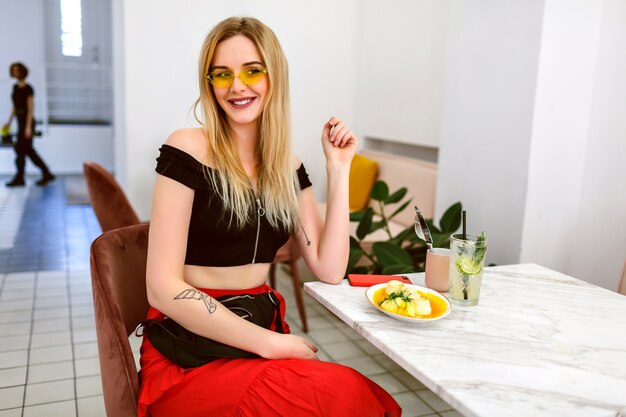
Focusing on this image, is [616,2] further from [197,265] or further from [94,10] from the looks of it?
[94,10]

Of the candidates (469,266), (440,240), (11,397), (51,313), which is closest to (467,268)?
(469,266)

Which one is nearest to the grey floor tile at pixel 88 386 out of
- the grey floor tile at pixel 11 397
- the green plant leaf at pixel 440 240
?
the grey floor tile at pixel 11 397

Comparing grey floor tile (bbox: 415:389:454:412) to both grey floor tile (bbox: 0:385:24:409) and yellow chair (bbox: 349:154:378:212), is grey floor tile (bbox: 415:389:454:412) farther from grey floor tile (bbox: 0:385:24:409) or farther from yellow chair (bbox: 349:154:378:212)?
yellow chair (bbox: 349:154:378:212)

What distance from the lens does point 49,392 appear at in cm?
233

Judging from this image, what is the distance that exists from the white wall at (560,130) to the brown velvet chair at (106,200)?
5.37 feet

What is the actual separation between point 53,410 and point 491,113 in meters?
2.08

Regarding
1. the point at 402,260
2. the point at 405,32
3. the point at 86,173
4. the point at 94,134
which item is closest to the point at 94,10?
the point at 94,134

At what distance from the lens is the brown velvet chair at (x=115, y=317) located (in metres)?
1.18

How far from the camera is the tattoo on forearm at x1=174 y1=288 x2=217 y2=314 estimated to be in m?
1.25

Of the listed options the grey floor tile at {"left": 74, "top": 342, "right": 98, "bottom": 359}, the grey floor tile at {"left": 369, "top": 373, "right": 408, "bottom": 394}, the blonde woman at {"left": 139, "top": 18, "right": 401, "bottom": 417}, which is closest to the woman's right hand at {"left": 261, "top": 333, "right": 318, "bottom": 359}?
the blonde woman at {"left": 139, "top": 18, "right": 401, "bottom": 417}

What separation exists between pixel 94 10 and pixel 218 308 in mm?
8755

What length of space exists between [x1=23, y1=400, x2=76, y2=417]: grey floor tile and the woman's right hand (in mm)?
1315

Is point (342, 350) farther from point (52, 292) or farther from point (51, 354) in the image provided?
point (52, 292)

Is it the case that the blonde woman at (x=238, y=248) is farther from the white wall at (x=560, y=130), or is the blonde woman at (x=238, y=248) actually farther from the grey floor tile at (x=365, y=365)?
the grey floor tile at (x=365, y=365)
